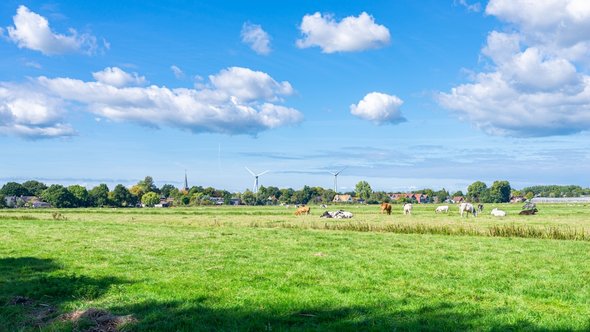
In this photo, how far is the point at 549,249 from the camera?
25.5m

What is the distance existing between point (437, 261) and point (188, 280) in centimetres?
1068

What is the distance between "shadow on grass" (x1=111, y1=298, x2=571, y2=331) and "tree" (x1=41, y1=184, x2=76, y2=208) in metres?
169

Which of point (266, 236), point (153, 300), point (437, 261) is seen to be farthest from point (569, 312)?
point (266, 236)

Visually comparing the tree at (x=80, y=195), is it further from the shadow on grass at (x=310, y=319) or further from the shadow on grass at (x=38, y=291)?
the shadow on grass at (x=310, y=319)

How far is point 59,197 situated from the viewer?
164 metres

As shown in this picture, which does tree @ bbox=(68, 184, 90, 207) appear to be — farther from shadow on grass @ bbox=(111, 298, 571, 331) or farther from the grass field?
shadow on grass @ bbox=(111, 298, 571, 331)

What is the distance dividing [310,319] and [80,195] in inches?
7105

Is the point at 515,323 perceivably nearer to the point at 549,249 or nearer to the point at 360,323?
the point at 360,323

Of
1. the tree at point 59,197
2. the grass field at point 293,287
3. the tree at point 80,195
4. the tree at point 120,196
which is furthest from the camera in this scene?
the tree at point 120,196

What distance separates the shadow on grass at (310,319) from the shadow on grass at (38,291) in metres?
1.96

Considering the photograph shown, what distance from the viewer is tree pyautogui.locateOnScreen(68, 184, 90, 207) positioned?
173 m

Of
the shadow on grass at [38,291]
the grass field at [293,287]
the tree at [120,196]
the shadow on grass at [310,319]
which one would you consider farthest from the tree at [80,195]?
the shadow on grass at [310,319]

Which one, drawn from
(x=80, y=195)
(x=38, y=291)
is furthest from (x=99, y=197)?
(x=38, y=291)

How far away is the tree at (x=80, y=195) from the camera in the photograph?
569 ft
